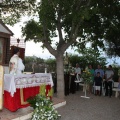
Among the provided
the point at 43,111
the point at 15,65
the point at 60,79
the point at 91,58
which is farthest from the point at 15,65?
the point at 91,58

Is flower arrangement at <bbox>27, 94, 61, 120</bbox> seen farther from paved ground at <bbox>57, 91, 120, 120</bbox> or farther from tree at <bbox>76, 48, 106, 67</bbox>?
tree at <bbox>76, 48, 106, 67</bbox>

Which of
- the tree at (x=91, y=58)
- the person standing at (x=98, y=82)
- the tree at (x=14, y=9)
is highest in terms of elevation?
the tree at (x=14, y=9)

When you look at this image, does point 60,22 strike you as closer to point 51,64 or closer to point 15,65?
point 15,65

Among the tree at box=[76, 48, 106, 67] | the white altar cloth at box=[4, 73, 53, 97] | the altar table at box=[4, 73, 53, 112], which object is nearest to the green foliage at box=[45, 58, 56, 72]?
the tree at box=[76, 48, 106, 67]

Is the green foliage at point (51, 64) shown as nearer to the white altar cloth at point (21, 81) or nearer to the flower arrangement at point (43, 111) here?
the white altar cloth at point (21, 81)

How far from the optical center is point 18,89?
7547mm

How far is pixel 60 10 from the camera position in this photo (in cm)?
1040

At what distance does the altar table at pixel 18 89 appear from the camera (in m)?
7.26

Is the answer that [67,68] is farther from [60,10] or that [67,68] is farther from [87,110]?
[87,110]

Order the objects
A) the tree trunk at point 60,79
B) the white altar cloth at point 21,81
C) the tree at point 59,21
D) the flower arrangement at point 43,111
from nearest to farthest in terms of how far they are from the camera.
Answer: the flower arrangement at point 43,111, the white altar cloth at point 21,81, the tree at point 59,21, the tree trunk at point 60,79

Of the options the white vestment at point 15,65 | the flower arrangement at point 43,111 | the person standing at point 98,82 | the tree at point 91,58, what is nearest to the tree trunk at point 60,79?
the white vestment at point 15,65

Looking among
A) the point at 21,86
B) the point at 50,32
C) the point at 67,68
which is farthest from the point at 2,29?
the point at 21,86

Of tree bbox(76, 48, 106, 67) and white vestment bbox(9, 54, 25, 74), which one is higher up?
tree bbox(76, 48, 106, 67)

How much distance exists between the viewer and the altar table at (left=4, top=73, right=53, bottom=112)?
23.8 feet
